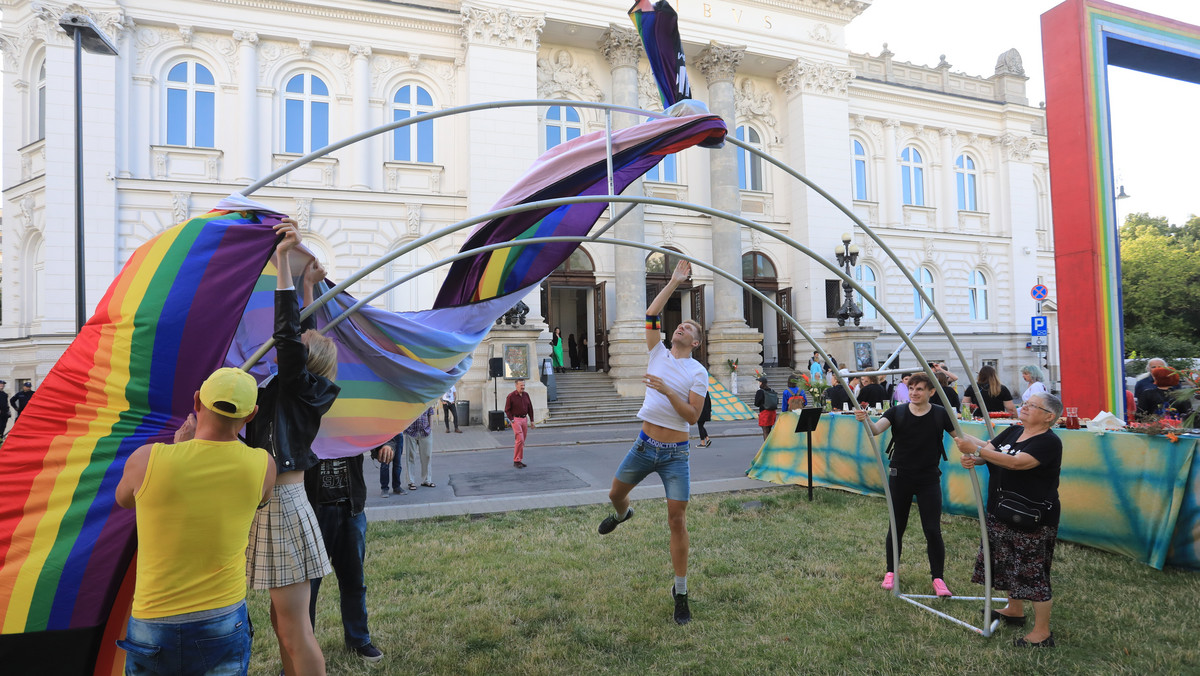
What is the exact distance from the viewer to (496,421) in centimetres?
1986

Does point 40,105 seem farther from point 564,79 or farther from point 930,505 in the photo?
point 930,505

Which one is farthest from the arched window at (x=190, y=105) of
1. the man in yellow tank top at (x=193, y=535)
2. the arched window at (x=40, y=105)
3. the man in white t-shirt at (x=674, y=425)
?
the man in yellow tank top at (x=193, y=535)

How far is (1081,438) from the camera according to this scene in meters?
7.12

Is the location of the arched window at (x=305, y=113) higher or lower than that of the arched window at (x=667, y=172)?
higher

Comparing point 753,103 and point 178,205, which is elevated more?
point 753,103

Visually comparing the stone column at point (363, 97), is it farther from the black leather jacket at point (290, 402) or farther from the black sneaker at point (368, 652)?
the black leather jacket at point (290, 402)

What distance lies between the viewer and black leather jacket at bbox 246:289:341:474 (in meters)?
3.19

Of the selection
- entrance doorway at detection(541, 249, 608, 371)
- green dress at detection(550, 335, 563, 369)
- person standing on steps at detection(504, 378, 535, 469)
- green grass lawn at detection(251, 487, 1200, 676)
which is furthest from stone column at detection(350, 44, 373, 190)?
green grass lawn at detection(251, 487, 1200, 676)

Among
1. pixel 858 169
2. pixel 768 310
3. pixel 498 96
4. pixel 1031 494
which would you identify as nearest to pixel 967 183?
pixel 858 169

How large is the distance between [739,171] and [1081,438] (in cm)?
2400

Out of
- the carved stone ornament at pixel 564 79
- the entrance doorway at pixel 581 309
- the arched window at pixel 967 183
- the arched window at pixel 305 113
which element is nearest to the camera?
the arched window at pixel 305 113

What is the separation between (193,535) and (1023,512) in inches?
201

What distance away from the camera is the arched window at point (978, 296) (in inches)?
1330

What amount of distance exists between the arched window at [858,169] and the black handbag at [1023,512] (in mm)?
29348
